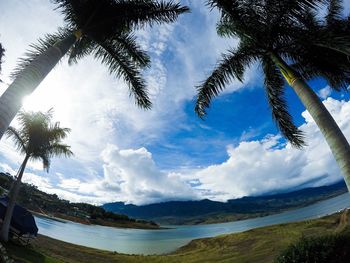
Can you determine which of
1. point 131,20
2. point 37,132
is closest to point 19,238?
point 37,132

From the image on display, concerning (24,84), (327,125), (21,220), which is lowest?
(21,220)

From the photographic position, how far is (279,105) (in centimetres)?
1172

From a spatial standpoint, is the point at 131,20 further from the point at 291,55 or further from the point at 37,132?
the point at 37,132

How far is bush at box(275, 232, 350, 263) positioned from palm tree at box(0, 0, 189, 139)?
A: 22.8 feet

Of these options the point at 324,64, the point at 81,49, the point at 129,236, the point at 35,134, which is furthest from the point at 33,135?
the point at 129,236

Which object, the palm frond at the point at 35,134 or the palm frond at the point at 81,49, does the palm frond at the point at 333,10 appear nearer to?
the palm frond at the point at 81,49

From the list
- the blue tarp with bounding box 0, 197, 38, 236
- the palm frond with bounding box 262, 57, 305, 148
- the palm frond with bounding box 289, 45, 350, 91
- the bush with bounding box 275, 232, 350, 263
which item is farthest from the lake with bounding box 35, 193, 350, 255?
the palm frond with bounding box 289, 45, 350, 91

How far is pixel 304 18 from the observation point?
8906mm

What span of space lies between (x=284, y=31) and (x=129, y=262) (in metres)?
21.8

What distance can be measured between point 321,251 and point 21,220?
18.1 m

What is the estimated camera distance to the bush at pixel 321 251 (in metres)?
7.71

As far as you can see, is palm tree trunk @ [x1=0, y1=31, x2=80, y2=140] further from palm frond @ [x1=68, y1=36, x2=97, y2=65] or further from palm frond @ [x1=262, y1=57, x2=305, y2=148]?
palm frond @ [x1=262, y1=57, x2=305, y2=148]

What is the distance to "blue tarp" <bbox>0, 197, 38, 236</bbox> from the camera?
59.1 ft

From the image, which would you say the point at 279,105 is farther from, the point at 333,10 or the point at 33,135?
the point at 33,135
